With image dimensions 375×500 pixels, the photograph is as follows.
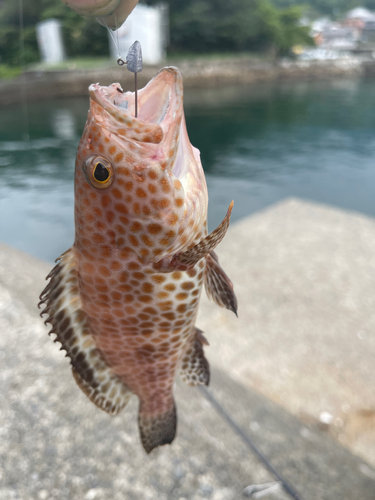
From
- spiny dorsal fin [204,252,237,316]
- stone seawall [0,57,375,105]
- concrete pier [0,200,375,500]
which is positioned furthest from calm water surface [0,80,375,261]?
spiny dorsal fin [204,252,237,316]

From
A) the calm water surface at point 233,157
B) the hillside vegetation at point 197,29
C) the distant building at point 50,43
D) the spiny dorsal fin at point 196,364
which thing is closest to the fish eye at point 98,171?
the spiny dorsal fin at point 196,364

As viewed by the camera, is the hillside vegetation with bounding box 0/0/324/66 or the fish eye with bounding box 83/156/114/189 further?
the hillside vegetation with bounding box 0/0/324/66

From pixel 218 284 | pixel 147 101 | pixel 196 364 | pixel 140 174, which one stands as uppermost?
pixel 147 101

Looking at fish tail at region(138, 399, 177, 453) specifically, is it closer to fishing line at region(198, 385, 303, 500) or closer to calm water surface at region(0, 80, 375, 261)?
fishing line at region(198, 385, 303, 500)

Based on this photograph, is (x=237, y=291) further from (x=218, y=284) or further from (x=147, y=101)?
(x=147, y=101)

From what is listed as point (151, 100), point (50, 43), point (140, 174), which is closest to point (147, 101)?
point (151, 100)
